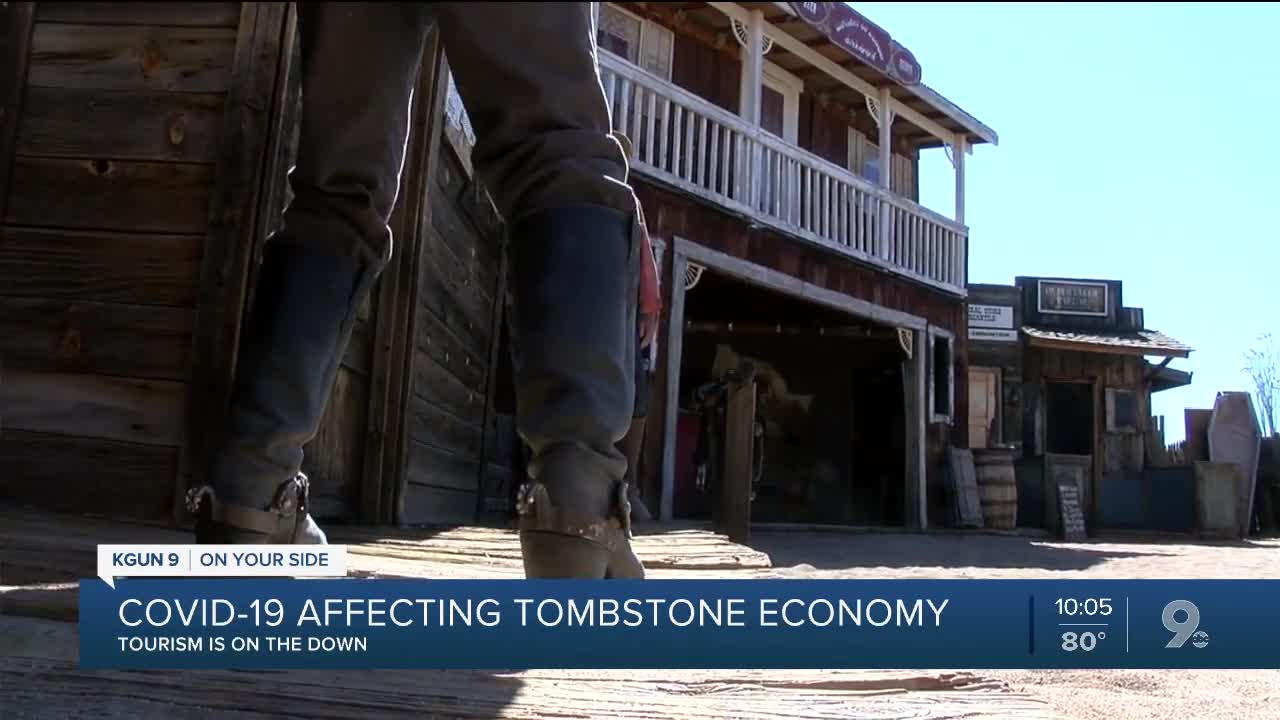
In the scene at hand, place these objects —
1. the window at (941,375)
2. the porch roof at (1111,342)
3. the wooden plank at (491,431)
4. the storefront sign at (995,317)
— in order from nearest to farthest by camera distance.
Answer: the wooden plank at (491,431) → the window at (941,375) → the porch roof at (1111,342) → the storefront sign at (995,317)

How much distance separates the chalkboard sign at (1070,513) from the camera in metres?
9.96

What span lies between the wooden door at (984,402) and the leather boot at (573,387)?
14.5 metres

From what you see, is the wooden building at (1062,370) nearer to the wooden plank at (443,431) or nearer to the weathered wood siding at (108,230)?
the wooden plank at (443,431)

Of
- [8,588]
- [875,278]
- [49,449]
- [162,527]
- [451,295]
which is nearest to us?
[8,588]

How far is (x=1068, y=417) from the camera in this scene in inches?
653

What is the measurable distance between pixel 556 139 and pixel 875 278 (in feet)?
30.9

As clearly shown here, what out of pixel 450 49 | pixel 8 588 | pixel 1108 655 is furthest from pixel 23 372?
pixel 1108 655

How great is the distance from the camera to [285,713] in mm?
972

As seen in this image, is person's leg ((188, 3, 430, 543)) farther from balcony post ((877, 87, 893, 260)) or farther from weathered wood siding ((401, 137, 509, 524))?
balcony post ((877, 87, 893, 260))

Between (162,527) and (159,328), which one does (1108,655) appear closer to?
(162,527)

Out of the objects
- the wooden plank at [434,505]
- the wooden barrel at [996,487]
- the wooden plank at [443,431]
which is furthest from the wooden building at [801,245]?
the wooden plank at [434,505]

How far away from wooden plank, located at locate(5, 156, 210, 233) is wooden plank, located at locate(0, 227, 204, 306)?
1.3 inches

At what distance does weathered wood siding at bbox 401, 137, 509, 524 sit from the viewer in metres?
4.06

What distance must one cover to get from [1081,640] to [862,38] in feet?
30.8
